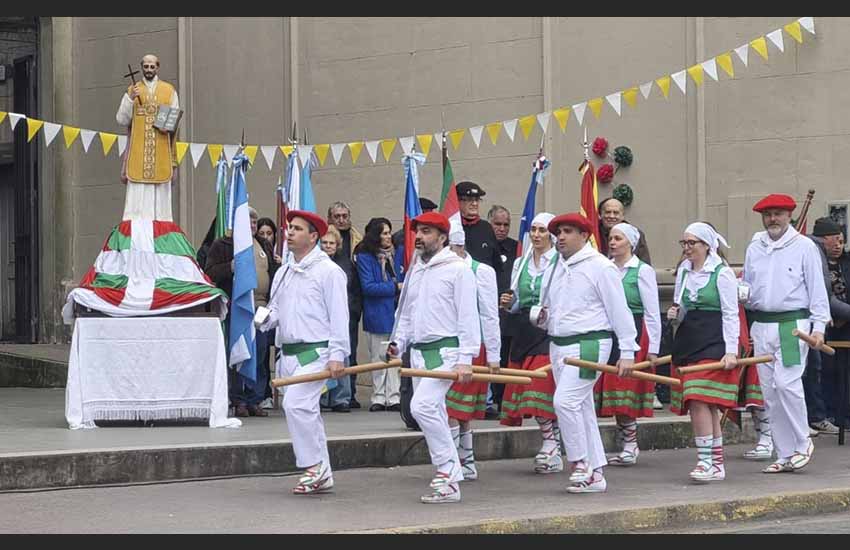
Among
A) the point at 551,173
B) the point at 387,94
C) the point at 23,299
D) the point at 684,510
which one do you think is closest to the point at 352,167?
the point at 387,94

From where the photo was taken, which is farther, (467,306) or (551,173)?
(551,173)

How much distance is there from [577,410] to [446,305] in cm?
122

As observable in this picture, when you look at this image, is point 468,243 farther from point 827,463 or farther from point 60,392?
point 60,392

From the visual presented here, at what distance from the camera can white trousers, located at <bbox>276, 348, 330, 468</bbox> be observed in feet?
33.8

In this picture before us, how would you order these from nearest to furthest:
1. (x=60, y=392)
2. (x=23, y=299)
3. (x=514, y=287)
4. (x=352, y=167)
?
(x=514, y=287) < (x=60, y=392) < (x=352, y=167) < (x=23, y=299)

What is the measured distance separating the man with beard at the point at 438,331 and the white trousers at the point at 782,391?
2691mm

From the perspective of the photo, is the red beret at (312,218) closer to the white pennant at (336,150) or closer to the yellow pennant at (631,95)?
the yellow pennant at (631,95)

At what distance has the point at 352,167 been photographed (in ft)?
61.6

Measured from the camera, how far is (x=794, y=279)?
1159cm

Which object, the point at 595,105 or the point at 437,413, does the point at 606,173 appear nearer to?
the point at 595,105

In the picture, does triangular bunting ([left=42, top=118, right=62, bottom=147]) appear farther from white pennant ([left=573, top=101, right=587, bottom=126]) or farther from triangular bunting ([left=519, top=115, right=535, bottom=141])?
white pennant ([left=573, top=101, right=587, bottom=126])

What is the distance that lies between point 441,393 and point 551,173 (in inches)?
296

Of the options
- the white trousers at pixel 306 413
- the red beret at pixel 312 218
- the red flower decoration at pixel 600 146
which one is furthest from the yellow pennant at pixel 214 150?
the white trousers at pixel 306 413

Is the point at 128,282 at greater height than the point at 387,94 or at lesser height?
lesser
